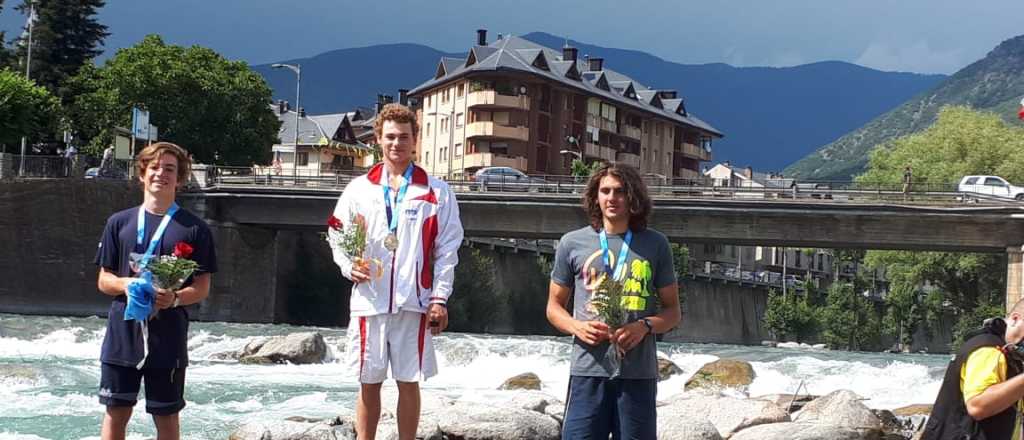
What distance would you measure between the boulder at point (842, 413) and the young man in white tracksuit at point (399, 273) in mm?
8595

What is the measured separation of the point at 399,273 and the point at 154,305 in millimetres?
1323

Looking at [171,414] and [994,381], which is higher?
[994,381]

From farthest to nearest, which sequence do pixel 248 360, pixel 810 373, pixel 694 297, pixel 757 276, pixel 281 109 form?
pixel 281 109
pixel 757 276
pixel 694 297
pixel 810 373
pixel 248 360

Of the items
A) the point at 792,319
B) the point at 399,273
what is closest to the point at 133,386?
the point at 399,273

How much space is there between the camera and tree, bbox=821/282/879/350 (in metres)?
75.4

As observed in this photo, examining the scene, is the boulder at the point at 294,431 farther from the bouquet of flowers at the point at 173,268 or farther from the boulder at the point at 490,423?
the bouquet of flowers at the point at 173,268

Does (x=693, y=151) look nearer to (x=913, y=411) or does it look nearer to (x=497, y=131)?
(x=497, y=131)

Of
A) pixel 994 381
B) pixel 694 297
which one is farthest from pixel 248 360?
pixel 694 297

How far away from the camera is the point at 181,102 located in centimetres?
6962

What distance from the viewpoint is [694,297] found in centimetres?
7994

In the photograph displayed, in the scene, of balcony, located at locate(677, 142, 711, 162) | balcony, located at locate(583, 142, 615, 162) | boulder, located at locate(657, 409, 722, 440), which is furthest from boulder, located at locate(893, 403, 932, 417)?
balcony, located at locate(677, 142, 711, 162)

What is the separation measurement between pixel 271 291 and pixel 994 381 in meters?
51.2

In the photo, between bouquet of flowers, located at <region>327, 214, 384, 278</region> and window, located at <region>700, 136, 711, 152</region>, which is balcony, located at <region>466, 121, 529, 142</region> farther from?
bouquet of flowers, located at <region>327, 214, 384, 278</region>

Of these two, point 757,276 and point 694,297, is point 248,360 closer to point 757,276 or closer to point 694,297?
point 694,297
